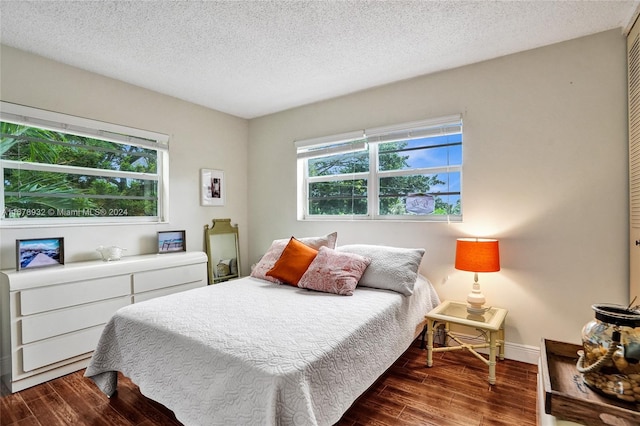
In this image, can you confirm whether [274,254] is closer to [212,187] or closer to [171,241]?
[171,241]

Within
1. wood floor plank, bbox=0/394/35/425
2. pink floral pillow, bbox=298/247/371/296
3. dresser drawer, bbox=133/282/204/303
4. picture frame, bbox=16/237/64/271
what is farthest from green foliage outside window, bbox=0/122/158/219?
pink floral pillow, bbox=298/247/371/296

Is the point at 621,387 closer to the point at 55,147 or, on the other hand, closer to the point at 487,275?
the point at 487,275

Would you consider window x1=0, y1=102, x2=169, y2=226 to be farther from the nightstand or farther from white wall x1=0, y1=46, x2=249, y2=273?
the nightstand

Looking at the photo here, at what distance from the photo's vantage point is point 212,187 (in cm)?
386

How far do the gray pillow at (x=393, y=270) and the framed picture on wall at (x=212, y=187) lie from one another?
2093 millimetres

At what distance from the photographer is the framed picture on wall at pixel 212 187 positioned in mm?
3758

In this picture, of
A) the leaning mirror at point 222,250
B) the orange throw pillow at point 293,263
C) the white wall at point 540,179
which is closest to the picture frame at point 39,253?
the leaning mirror at point 222,250

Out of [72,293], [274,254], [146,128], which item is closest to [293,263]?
[274,254]

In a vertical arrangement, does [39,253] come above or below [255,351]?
above

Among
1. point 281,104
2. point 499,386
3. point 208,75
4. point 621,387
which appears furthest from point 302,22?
point 499,386

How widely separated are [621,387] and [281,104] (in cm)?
359

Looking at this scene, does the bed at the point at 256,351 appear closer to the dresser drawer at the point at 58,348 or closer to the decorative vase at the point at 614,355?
the dresser drawer at the point at 58,348

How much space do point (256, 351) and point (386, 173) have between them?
2316mm

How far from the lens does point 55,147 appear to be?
2752 mm
